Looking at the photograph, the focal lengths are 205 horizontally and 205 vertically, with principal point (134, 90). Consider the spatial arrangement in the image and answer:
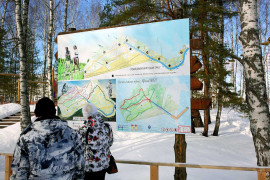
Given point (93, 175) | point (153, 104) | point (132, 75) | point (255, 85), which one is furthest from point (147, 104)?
point (255, 85)

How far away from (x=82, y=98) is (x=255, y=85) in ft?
11.6

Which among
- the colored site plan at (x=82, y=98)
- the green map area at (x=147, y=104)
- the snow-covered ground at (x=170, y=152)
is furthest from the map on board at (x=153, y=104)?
the snow-covered ground at (x=170, y=152)

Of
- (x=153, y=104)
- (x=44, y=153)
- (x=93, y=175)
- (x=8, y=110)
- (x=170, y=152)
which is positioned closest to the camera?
(x=44, y=153)

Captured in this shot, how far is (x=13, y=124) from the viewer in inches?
408

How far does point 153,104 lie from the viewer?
12.8 feet

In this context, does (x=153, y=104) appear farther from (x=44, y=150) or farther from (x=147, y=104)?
(x=44, y=150)

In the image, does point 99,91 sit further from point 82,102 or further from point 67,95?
point 67,95

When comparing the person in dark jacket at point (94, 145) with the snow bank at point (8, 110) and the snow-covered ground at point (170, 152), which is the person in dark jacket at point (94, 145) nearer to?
the snow-covered ground at point (170, 152)

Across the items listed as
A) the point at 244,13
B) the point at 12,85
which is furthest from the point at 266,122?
the point at 12,85

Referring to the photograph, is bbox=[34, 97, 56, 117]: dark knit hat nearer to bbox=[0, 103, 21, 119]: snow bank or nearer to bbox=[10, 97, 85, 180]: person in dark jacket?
bbox=[10, 97, 85, 180]: person in dark jacket

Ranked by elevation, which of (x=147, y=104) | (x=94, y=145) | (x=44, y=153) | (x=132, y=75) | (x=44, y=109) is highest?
(x=132, y=75)

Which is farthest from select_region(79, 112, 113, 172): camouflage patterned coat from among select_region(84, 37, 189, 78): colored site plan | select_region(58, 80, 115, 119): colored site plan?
select_region(84, 37, 189, 78): colored site plan

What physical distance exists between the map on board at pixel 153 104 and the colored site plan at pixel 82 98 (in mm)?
276

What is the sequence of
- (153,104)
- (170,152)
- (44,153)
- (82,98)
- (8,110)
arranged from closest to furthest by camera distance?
(44,153) → (153,104) → (82,98) → (170,152) → (8,110)
